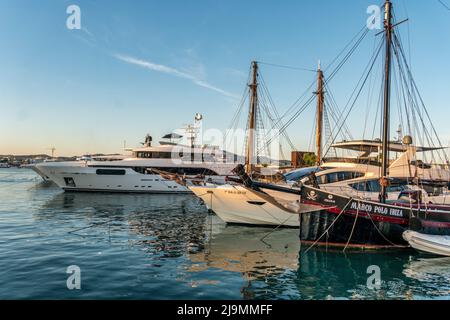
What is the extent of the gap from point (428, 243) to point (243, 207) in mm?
10214

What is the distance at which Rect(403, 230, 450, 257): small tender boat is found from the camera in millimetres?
14766

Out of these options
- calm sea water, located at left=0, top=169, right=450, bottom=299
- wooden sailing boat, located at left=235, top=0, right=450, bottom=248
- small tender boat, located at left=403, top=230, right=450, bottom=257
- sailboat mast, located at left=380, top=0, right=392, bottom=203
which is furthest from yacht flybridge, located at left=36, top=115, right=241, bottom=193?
small tender boat, located at left=403, top=230, right=450, bottom=257

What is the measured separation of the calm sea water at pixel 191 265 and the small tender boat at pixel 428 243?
391 mm

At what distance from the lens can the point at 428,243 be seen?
1480 centimetres

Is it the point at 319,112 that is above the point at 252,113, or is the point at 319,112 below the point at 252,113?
above

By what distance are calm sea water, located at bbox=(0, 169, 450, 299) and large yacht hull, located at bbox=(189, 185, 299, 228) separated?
808mm

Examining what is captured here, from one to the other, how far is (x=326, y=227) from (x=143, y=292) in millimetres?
8909

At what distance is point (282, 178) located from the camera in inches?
939

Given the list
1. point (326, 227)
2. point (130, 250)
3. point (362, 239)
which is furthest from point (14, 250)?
point (362, 239)

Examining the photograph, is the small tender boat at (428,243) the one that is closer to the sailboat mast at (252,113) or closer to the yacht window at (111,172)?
the sailboat mast at (252,113)

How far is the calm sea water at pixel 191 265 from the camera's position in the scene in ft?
33.2

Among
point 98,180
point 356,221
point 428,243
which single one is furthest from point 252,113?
point 98,180

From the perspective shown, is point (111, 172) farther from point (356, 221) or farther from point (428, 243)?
point (428, 243)

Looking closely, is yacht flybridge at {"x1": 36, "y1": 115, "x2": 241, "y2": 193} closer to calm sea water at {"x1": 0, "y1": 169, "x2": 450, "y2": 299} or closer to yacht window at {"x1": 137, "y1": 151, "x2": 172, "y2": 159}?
yacht window at {"x1": 137, "y1": 151, "x2": 172, "y2": 159}
